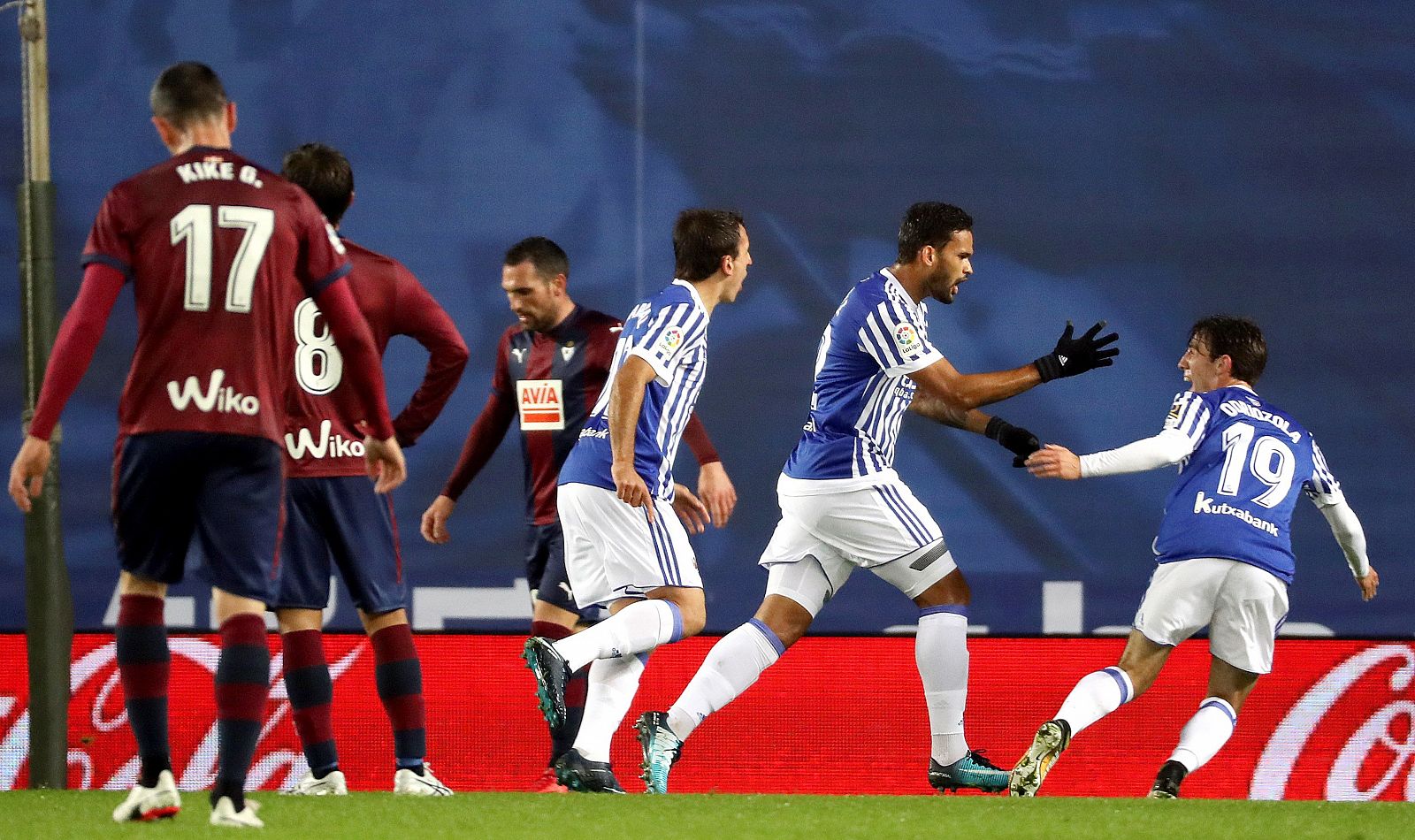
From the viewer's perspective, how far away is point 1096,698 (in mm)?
4523

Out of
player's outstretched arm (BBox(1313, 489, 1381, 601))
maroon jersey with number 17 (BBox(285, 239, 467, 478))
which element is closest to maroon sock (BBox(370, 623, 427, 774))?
maroon jersey with number 17 (BBox(285, 239, 467, 478))

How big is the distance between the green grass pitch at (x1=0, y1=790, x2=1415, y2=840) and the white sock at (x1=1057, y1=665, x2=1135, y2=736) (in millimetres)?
341

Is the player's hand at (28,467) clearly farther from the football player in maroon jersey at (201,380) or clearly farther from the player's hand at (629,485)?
the player's hand at (629,485)

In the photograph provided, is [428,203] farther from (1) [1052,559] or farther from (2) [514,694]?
(1) [1052,559]

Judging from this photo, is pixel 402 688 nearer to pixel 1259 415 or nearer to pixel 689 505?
pixel 689 505

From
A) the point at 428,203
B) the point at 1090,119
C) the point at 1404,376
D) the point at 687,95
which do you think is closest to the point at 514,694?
the point at 428,203

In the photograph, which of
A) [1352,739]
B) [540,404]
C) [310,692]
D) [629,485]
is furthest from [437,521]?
[1352,739]

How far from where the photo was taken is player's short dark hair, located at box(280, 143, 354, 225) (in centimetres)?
405

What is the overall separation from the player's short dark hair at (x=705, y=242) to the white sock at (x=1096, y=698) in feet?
5.24

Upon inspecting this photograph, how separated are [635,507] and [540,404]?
106 centimetres

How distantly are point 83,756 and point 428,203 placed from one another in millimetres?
2637

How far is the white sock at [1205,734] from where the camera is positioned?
4578 mm

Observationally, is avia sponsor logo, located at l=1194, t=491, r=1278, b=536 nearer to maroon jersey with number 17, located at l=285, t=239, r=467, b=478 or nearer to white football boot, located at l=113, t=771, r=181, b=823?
maroon jersey with number 17, located at l=285, t=239, r=467, b=478

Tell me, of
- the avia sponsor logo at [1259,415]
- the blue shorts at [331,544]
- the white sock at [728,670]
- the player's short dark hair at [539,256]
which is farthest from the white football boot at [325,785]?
the avia sponsor logo at [1259,415]
